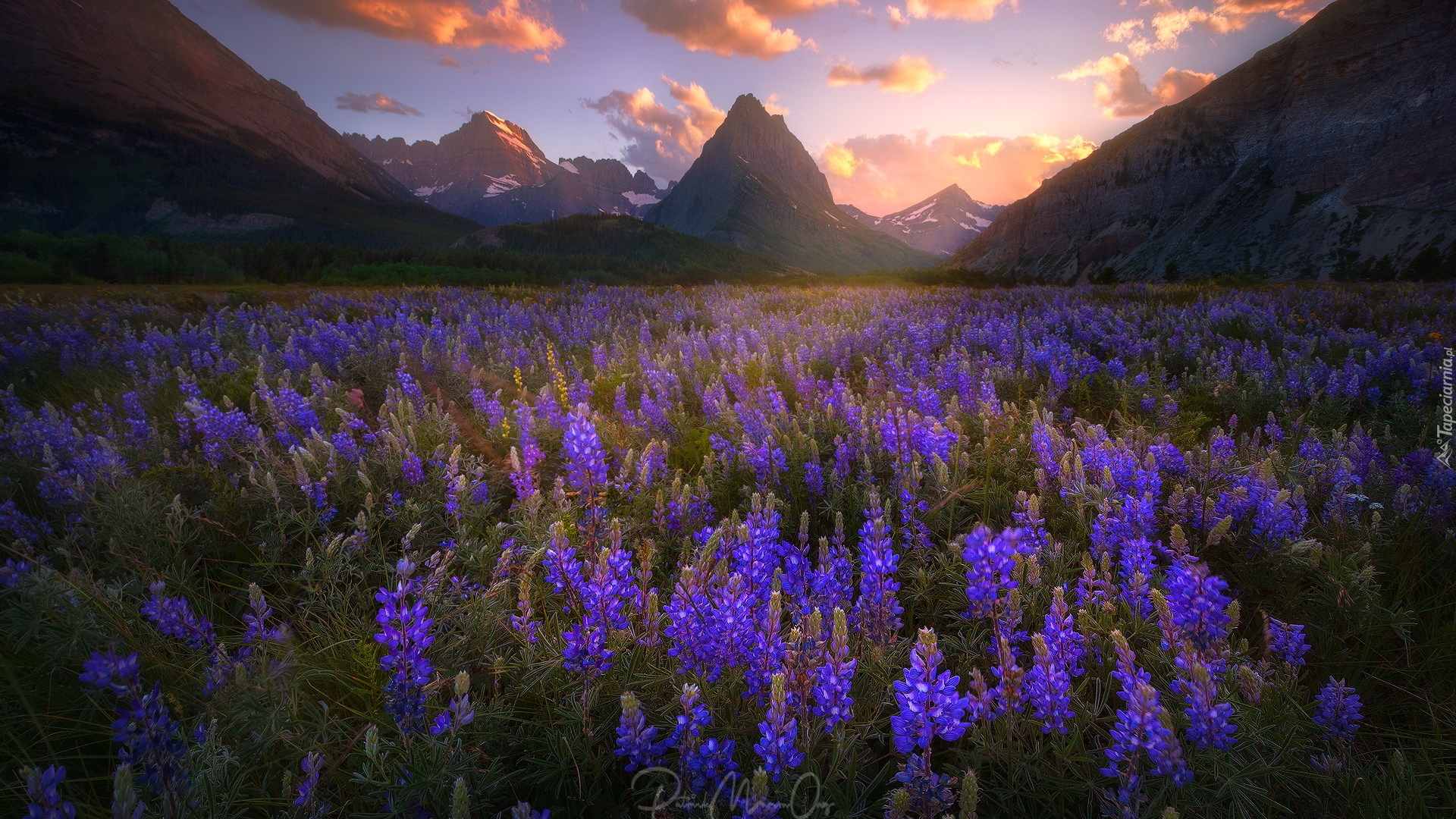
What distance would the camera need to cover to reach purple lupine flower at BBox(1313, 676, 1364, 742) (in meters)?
1.65

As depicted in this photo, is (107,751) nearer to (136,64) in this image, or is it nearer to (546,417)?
(546,417)

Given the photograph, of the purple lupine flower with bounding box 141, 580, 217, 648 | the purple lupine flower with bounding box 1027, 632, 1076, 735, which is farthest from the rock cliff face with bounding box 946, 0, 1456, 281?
the purple lupine flower with bounding box 141, 580, 217, 648

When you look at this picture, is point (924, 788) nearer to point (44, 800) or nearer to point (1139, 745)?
point (1139, 745)

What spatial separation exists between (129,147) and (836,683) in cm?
23331

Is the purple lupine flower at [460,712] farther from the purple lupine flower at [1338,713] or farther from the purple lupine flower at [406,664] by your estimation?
the purple lupine flower at [1338,713]

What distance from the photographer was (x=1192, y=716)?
1390mm

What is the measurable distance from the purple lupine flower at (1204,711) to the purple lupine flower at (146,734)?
2525 millimetres

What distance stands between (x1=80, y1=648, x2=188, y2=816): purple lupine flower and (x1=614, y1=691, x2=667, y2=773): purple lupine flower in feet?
3.35

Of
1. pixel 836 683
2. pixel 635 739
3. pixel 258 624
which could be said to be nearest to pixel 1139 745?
pixel 836 683

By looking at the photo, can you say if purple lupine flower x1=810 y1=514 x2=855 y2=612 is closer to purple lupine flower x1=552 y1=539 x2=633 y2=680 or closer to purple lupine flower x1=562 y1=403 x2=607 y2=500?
purple lupine flower x1=552 y1=539 x2=633 y2=680

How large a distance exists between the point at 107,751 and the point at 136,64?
299 metres

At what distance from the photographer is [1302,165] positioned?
4644 cm

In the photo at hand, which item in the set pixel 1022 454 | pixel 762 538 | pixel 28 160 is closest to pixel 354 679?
pixel 762 538

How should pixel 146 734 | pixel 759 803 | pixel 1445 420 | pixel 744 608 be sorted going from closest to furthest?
pixel 759 803, pixel 146 734, pixel 744 608, pixel 1445 420
